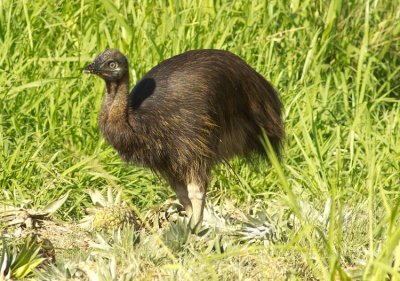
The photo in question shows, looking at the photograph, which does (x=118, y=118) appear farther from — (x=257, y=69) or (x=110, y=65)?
(x=257, y=69)

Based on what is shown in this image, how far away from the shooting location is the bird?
5.47 metres

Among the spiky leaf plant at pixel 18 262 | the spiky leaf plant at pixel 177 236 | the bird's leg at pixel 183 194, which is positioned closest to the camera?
the spiky leaf plant at pixel 18 262

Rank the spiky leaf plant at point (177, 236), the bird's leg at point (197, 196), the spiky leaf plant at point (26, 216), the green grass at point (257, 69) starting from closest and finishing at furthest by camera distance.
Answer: the spiky leaf plant at point (177, 236) < the spiky leaf plant at point (26, 216) < the bird's leg at point (197, 196) < the green grass at point (257, 69)

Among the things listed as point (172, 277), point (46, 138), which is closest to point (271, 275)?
point (172, 277)

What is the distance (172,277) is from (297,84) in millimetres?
2842

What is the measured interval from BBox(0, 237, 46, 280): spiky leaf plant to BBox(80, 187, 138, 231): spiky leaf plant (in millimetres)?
830

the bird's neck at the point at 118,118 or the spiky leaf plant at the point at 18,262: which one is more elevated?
the bird's neck at the point at 118,118

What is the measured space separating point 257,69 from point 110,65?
164 cm

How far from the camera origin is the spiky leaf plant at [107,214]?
17.9ft

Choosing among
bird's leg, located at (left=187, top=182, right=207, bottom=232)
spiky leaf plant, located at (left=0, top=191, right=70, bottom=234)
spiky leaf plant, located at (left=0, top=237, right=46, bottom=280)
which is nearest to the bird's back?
bird's leg, located at (left=187, top=182, right=207, bottom=232)

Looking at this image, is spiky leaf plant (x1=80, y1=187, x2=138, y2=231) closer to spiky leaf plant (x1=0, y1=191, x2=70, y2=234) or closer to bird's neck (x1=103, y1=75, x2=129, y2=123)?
spiky leaf plant (x1=0, y1=191, x2=70, y2=234)

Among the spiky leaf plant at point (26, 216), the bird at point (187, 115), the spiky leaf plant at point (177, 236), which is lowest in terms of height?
the spiky leaf plant at point (26, 216)

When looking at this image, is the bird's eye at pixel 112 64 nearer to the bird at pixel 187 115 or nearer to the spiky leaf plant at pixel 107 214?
the bird at pixel 187 115

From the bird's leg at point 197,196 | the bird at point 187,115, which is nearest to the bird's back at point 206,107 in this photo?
the bird at point 187,115
